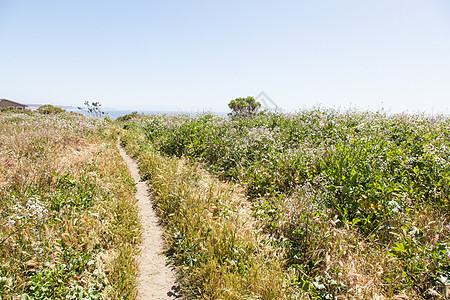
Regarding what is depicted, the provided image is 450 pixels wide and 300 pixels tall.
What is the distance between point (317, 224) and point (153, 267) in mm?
2995

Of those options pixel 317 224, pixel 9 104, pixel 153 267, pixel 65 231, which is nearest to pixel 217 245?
pixel 153 267

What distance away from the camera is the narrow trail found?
326 cm

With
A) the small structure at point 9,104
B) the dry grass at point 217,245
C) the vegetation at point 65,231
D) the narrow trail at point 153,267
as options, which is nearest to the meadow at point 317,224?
the dry grass at point 217,245

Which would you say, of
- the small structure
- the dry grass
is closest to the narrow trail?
the dry grass

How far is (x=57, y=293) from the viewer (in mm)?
2766

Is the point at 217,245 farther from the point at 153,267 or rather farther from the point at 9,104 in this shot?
the point at 9,104

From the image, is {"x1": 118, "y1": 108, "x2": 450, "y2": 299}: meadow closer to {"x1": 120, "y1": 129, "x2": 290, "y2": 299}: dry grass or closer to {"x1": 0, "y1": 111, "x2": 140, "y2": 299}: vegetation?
{"x1": 120, "y1": 129, "x2": 290, "y2": 299}: dry grass

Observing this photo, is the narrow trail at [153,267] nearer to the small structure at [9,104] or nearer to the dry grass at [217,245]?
the dry grass at [217,245]

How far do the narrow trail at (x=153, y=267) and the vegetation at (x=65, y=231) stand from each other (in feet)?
0.67

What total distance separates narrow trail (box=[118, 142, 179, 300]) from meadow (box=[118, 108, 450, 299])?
0.20 metres

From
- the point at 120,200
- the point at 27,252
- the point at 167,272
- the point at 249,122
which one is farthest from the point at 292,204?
the point at 249,122

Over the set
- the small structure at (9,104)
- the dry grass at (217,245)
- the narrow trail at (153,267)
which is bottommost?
the narrow trail at (153,267)

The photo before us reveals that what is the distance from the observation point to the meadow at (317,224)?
3.12 meters

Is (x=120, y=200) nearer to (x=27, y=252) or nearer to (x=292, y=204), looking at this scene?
(x=27, y=252)
